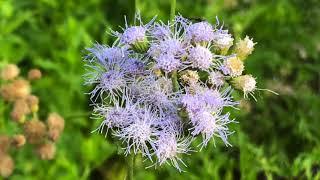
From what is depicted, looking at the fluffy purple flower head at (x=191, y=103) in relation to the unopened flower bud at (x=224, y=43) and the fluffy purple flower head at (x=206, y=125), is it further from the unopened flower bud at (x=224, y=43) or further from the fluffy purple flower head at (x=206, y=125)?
the unopened flower bud at (x=224, y=43)

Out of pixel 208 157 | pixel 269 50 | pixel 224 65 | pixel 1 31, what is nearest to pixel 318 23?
pixel 269 50

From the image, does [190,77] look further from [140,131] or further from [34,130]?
[34,130]

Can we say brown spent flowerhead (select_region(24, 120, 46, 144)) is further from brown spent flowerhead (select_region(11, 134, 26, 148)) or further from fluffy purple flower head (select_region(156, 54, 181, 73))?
fluffy purple flower head (select_region(156, 54, 181, 73))

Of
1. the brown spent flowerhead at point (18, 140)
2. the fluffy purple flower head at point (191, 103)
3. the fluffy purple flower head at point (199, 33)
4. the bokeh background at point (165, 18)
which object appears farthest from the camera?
the bokeh background at point (165, 18)

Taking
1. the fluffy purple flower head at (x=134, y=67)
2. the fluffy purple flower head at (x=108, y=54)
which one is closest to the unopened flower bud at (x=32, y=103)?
the fluffy purple flower head at (x=108, y=54)

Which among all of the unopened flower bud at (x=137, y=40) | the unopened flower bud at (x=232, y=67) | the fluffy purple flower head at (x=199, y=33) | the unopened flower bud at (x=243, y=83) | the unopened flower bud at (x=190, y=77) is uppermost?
the fluffy purple flower head at (x=199, y=33)

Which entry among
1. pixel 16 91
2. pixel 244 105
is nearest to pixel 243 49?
pixel 244 105

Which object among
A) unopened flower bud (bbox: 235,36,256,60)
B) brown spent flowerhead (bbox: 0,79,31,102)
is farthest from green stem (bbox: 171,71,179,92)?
brown spent flowerhead (bbox: 0,79,31,102)
